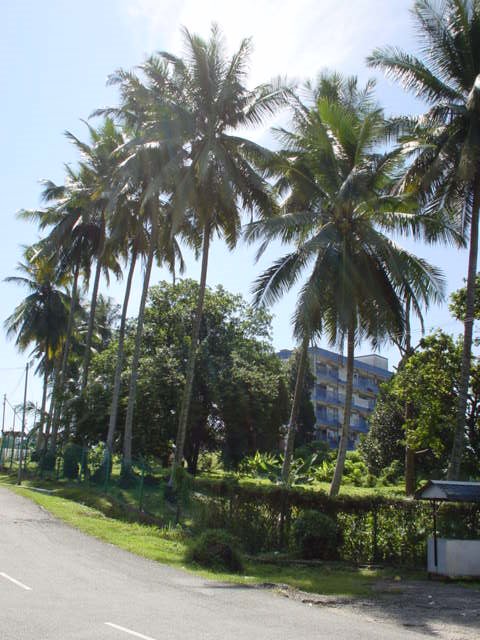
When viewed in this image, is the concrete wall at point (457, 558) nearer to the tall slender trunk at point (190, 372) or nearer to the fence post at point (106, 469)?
the tall slender trunk at point (190, 372)

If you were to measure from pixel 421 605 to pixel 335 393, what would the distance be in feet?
216

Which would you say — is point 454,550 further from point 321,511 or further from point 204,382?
point 204,382

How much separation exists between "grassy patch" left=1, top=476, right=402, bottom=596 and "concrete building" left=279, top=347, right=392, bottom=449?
50476 millimetres

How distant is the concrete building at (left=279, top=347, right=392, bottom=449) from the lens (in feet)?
246

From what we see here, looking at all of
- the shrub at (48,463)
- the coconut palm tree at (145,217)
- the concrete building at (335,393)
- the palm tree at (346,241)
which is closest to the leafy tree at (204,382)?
the shrub at (48,463)

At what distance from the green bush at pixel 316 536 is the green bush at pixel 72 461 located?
1640 cm

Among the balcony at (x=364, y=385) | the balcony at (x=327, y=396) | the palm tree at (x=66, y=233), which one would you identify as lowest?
the balcony at (x=327, y=396)

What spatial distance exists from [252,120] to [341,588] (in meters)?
17.2

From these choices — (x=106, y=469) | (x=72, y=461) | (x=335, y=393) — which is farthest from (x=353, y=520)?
(x=335, y=393)

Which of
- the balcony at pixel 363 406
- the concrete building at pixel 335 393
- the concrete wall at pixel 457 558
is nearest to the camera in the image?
the concrete wall at pixel 457 558

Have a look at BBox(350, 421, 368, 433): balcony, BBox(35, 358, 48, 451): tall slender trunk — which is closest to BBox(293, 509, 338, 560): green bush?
BBox(35, 358, 48, 451): tall slender trunk

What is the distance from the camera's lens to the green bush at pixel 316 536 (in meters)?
17.1

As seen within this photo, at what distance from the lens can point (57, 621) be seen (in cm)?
850

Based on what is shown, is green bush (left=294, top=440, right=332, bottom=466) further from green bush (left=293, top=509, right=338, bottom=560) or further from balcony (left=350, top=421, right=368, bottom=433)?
green bush (left=293, top=509, right=338, bottom=560)
